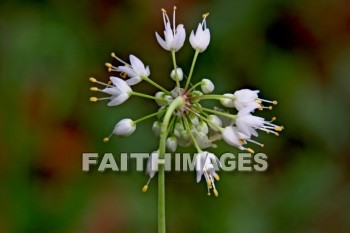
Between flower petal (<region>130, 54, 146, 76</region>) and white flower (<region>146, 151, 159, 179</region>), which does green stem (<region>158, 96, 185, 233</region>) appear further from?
flower petal (<region>130, 54, 146, 76</region>)

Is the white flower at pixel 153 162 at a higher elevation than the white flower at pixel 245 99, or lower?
lower

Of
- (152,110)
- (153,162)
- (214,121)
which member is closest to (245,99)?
(214,121)

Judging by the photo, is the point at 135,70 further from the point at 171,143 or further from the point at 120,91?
the point at 171,143

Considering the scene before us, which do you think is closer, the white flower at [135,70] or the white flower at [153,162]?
the white flower at [153,162]

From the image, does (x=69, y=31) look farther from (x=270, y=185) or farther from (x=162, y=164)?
(x=162, y=164)

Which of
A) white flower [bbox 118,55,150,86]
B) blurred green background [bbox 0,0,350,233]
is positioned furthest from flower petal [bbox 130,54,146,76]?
blurred green background [bbox 0,0,350,233]

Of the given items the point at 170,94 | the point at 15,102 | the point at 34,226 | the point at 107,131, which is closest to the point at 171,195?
the point at 107,131

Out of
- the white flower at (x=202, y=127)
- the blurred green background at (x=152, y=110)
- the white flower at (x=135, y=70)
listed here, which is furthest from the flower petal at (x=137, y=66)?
the blurred green background at (x=152, y=110)

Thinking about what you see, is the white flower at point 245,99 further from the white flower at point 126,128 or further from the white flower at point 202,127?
the white flower at point 126,128
